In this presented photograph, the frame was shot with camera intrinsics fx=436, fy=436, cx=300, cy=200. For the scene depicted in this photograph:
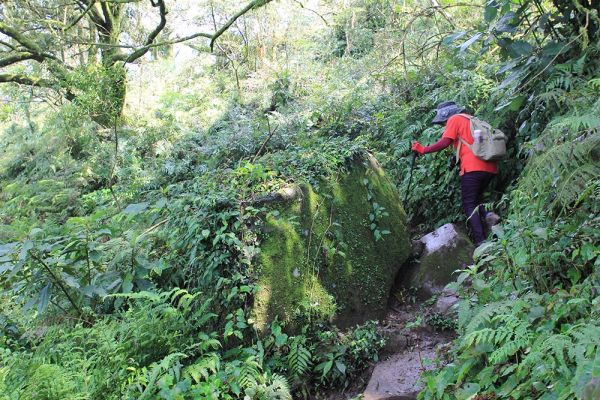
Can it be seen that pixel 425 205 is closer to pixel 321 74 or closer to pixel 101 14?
pixel 321 74

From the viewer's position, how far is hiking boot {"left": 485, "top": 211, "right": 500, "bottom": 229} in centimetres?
602

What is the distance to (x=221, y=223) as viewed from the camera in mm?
4652

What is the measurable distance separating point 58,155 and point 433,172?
10.5 m

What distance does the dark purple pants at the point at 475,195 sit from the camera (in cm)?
580

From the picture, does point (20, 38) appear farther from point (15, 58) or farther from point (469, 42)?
point (469, 42)

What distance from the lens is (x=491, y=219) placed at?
6086 mm

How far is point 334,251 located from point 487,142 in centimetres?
256

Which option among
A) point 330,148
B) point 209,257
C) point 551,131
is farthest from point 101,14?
point 551,131

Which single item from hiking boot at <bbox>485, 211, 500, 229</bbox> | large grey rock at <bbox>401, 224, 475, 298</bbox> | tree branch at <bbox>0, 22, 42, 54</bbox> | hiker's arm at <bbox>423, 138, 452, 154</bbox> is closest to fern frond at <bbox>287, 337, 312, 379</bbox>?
large grey rock at <bbox>401, 224, 475, 298</bbox>

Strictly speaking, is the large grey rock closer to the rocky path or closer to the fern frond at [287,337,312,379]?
the rocky path

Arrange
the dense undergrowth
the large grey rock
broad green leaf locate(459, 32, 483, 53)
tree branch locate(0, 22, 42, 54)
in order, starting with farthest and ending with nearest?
tree branch locate(0, 22, 42, 54)
the large grey rock
broad green leaf locate(459, 32, 483, 53)
the dense undergrowth

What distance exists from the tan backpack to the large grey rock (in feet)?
3.49

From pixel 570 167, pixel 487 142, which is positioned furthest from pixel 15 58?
pixel 570 167

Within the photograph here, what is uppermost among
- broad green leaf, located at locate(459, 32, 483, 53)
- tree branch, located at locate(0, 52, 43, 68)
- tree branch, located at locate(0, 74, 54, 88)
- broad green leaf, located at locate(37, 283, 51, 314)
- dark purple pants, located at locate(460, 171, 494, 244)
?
tree branch, located at locate(0, 52, 43, 68)
